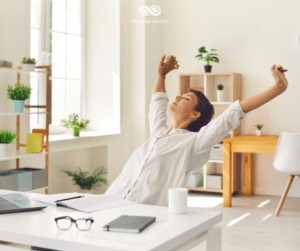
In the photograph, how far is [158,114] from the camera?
2330 mm

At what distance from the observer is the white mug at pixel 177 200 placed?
1.52 m

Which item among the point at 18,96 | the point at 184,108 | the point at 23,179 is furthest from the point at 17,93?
the point at 184,108

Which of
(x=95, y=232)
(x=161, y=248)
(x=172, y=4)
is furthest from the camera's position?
(x=172, y=4)

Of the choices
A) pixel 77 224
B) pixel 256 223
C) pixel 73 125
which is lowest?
pixel 256 223

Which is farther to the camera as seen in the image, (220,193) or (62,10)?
(220,193)

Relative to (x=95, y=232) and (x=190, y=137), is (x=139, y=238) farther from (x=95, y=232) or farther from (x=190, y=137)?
(x=190, y=137)

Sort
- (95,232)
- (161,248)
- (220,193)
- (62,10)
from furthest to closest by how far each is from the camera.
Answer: (220,193) < (62,10) < (95,232) < (161,248)

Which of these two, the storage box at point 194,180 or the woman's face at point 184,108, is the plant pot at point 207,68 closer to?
the storage box at point 194,180

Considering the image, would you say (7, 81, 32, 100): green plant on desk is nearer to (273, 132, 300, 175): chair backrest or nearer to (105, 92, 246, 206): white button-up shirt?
(105, 92, 246, 206): white button-up shirt

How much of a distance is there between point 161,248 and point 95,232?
231 mm

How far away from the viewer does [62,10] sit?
16.3 ft

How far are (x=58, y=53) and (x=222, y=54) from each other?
2.05m

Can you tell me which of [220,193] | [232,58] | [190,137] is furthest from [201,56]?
[190,137]

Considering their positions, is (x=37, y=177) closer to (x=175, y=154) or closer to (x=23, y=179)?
(x=23, y=179)
